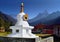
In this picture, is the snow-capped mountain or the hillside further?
the snow-capped mountain

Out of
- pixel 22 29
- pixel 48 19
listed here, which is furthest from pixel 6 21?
pixel 22 29

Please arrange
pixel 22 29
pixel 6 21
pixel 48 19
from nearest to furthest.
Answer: pixel 22 29
pixel 6 21
pixel 48 19

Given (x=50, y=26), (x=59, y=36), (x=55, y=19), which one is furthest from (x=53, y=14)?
(x=59, y=36)

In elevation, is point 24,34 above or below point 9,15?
below

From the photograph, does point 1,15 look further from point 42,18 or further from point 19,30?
point 19,30

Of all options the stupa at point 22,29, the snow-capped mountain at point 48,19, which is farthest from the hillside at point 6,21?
the stupa at point 22,29

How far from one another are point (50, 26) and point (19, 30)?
3.51 metres

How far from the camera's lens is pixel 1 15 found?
32.9 ft

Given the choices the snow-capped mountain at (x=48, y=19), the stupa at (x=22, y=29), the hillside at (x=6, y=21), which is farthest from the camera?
the snow-capped mountain at (x=48, y=19)

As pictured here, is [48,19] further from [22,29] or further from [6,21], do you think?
[22,29]

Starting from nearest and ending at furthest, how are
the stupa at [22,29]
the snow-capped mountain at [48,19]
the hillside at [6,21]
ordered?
the stupa at [22,29], the hillside at [6,21], the snow-capped mountain at [48,19]

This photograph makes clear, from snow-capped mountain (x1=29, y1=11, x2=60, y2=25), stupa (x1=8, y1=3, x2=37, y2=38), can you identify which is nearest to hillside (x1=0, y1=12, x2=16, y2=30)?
snow-capped mountain (x1=29, y1=11, x2=60, y2=25)

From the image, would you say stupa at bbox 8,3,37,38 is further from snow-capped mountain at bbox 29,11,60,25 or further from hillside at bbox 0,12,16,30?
snow-capped mountain at bbox 29,11,60,25

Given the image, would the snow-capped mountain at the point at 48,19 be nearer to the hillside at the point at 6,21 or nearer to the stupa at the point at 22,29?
the hillside at the point at 6,21
